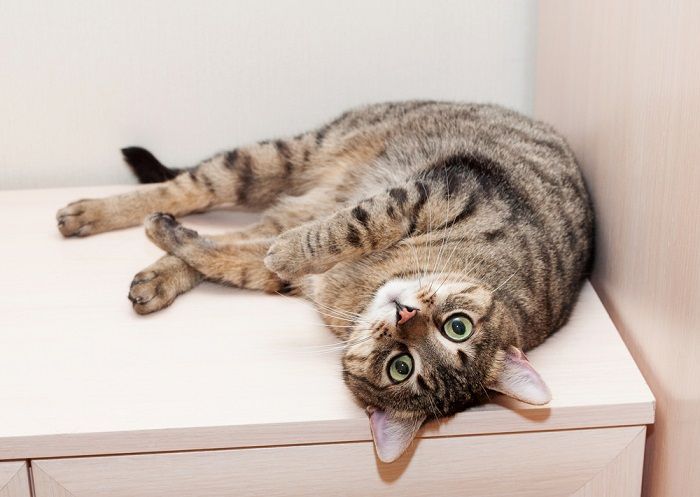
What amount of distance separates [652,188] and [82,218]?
3.50 ft

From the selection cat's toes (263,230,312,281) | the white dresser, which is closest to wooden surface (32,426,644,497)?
the white dresser

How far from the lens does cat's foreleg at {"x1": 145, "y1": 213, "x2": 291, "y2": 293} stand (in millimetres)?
1489

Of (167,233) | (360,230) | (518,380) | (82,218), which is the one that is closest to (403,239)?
(360,230)

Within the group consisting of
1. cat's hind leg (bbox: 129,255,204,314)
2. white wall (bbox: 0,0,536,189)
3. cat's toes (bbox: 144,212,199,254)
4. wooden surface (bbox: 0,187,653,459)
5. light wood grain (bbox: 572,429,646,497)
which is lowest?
light wood grain (bbox: 572,429,646,497)

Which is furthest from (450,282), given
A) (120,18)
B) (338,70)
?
(120,18)

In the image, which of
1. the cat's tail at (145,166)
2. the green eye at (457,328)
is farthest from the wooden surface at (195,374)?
the cat's tail at (145,166)

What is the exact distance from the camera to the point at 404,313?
1160 mm

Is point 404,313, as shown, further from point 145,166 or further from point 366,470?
point 145,166

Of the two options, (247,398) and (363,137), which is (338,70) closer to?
(363,137)

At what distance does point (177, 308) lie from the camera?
1.43 meters

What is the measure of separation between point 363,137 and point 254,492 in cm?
81

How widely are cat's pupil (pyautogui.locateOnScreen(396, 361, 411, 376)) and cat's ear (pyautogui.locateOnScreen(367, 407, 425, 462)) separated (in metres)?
0.07

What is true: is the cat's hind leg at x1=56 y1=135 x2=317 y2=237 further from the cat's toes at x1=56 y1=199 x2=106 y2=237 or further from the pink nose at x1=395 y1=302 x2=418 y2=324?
the pink nose at x1=395 y1=302 x2=418 y2=324

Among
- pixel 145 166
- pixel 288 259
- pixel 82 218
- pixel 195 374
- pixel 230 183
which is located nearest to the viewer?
pixel 195 374
